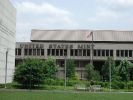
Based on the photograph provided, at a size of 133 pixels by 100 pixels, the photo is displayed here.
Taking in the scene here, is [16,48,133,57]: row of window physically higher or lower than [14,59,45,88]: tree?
higher

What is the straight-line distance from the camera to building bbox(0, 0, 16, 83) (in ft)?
233

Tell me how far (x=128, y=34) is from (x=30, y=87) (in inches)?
2348

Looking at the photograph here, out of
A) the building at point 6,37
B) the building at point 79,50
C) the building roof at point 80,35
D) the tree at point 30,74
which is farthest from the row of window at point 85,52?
the tree at point 30,74

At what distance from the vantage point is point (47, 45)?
10850cm

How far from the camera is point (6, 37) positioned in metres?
75.8

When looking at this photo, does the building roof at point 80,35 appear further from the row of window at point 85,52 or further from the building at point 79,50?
the row of window at point 85,52

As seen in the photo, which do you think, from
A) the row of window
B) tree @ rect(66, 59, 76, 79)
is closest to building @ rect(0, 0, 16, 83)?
tree @ rect(66, 59, 76, 79)

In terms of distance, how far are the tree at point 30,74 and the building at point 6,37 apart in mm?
4932

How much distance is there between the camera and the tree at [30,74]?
61688 mm

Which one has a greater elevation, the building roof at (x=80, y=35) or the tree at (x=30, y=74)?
the building roof at (x=80, y=35)

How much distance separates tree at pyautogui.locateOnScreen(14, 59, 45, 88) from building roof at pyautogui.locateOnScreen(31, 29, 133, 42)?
4976 cm

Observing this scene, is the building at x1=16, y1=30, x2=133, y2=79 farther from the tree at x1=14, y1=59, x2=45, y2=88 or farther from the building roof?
the tree at x1=14, y1=59, x2=45, y2=88

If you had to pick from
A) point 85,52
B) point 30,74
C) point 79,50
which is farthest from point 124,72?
point 79,50

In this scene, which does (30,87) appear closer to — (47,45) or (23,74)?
(23,74)
